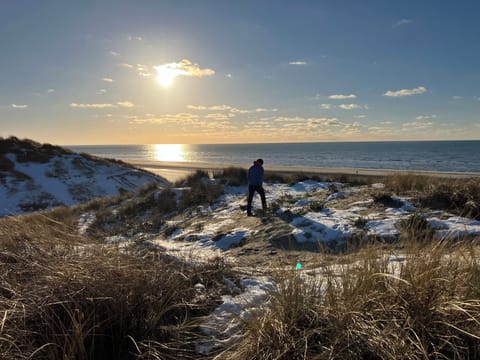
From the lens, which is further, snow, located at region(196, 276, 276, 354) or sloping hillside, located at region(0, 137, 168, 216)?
sloping hillside, located at region(0, 137, 168, 216)

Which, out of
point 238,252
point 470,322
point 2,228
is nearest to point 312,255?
point 238,252

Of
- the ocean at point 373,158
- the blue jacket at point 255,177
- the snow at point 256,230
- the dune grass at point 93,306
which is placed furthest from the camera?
the ocean at point 373,158

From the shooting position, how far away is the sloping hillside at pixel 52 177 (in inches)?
1078

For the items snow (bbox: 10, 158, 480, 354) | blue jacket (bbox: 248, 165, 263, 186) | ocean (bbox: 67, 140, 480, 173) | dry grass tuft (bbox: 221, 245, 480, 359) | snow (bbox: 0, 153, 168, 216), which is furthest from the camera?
ocean (bbox: 67, 140, 480, 173)

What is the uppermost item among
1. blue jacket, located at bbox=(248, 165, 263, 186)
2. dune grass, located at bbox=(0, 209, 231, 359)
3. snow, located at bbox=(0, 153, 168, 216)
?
blue jacket, located at bbox=(248, 165, 263, 186)

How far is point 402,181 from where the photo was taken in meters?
11.1

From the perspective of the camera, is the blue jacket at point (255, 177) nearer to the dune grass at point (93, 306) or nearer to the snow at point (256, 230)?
the snow at point (256, 230)

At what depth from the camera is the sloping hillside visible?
27.4m

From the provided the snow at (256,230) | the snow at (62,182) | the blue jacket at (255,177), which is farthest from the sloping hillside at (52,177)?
the blue jacket at (255,177)

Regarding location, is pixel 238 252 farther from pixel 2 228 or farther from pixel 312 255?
pixel 2 228

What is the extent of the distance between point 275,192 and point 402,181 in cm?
515

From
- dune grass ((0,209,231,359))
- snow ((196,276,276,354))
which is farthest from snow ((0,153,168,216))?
snow ((196,276,276,354))

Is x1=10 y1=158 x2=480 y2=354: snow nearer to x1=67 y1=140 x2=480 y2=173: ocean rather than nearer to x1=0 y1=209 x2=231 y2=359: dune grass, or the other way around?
x1=0 y1=209 x2=231 y2=359: dune grass

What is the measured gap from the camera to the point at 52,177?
104 feet
